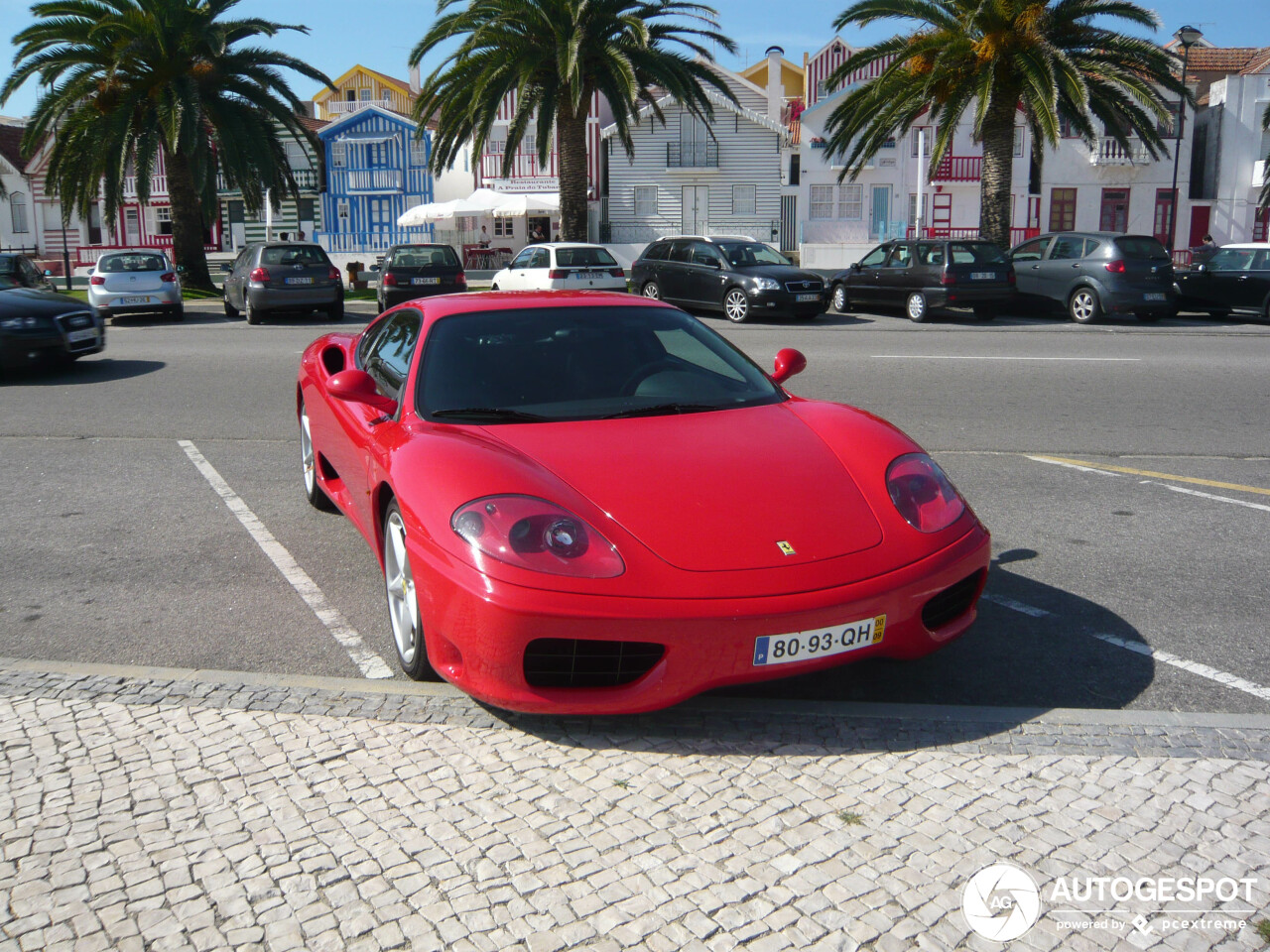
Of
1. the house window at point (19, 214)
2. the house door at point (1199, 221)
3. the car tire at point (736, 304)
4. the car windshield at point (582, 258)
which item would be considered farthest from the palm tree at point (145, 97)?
the house door at point (1199, 221)

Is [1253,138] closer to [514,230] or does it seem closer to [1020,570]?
[514,230]

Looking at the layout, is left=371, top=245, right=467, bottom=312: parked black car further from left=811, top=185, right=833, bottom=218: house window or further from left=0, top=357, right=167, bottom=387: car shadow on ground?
left=811, top=185, right=833, bottom=218: house window

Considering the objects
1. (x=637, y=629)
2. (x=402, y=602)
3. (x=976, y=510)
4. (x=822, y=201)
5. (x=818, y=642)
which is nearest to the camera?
(x=637, y=629)

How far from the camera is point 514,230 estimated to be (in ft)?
157

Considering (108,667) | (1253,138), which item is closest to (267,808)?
(108,667)

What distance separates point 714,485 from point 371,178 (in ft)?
163

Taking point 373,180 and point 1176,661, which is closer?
point 1176,661

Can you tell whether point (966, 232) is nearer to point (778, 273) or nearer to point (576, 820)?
point (778, 273)

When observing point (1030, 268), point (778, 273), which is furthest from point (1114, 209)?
point (778, 273)

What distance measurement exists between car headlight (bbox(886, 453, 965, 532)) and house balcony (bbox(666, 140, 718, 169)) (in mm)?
43267

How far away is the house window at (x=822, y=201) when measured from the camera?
149 feet

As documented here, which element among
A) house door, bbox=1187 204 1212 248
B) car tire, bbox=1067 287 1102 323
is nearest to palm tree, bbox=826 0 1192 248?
car tire, bbox=1067 287 1102 323

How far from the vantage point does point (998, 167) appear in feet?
80.5

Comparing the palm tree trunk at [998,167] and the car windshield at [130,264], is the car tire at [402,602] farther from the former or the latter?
the palm tree trunk at [998,167]
